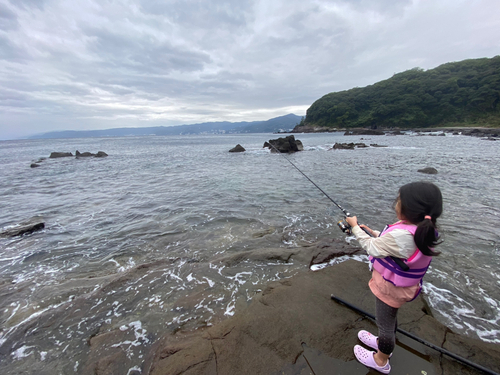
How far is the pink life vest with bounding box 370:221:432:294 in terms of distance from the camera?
6.98ft

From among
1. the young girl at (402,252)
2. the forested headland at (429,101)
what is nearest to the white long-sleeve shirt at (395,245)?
the young girl at (402,252)

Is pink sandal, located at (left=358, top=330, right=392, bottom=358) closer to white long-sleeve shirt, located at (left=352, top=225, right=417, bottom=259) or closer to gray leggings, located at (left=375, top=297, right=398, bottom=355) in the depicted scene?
gray leggings, located at (left=375, top=297, right=398, bottom=355)

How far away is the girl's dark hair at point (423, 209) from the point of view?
1938mm

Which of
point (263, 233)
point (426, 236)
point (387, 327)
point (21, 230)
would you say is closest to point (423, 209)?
point (426, 236)

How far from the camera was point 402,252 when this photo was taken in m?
2.13

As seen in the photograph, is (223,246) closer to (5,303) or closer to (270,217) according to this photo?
(270,217)

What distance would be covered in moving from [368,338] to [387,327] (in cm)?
63

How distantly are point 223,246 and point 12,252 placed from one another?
6459 mm

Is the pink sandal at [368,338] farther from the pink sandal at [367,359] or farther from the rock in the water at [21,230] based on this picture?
the rock in the water at [21,230]

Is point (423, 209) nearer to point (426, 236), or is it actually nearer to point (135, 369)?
point (426, 236)

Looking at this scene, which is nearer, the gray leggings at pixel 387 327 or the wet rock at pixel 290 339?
the gray leggings at pixel 387 327

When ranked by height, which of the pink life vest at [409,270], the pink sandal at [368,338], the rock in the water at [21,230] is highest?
the pink life vest at [409,270]

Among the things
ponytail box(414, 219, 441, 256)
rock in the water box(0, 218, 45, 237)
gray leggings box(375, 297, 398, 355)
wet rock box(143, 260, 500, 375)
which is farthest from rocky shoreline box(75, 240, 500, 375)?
rock in the water box(0, 218, 45, 237)

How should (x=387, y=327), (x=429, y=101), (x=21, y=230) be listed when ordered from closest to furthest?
1. (x=387, y=327)
2. (x=21, y=230)
3. (x=429, y=101)
